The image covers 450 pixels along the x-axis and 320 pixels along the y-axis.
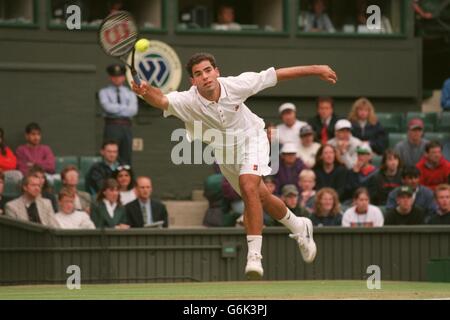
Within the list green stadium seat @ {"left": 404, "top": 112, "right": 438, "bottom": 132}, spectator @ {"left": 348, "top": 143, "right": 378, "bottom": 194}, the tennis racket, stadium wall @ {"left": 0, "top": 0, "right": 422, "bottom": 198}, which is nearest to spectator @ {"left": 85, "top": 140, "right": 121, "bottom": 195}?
stadium wall @ {"left": 0, "top": 0, "right": 422, "bottom": 198}

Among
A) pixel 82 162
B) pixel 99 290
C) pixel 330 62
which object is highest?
pixel 330 62

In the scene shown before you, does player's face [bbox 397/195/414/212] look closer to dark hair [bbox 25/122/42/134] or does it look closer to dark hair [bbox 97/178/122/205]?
dark hair [bbox 97/178/122/205]

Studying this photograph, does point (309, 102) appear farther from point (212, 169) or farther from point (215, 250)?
point (215, 250)

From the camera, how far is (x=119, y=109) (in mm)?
18391

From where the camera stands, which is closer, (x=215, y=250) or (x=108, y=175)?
(x=215, y=250)

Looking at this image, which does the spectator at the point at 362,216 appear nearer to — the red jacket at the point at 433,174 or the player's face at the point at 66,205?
the red jacket at the point at 433,174

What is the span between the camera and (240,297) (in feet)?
38.5

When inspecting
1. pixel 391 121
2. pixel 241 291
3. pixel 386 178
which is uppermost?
pixel 391 121

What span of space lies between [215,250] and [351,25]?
19.3ft

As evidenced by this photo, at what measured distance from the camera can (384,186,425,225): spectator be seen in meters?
16.5

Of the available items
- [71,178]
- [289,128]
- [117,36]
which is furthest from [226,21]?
[117,36]

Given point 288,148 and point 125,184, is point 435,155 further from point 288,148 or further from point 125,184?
point 125,184

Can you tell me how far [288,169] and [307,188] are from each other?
0.42 metres

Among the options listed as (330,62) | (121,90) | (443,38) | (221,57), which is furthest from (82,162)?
(443,38)
